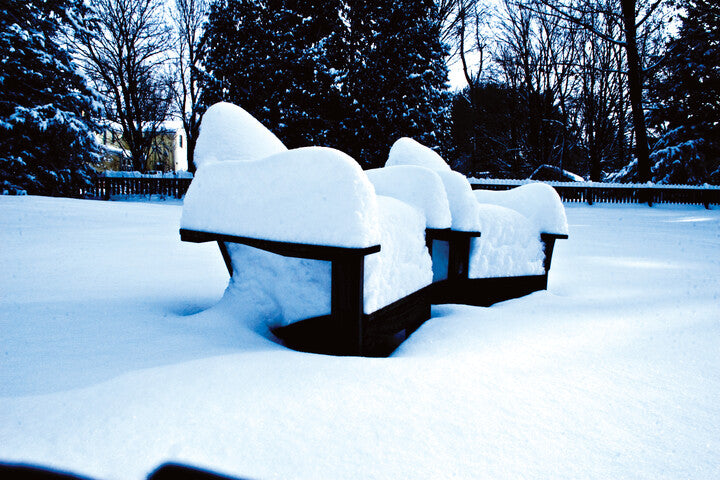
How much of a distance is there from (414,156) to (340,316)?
1777 mm

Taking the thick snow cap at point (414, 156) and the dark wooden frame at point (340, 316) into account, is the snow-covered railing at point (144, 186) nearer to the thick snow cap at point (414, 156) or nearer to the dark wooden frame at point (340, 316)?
the thick snow cap at point (414, 156)

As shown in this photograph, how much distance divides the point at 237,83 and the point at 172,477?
1467cm

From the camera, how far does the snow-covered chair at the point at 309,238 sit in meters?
1.51

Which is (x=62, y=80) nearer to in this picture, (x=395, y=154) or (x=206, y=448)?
(x=395, y=154)

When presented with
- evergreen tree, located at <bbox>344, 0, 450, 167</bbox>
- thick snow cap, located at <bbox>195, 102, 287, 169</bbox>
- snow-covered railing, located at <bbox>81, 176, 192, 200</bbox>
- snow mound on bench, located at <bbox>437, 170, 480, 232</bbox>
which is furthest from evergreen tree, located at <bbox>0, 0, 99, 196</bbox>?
snow mound on bench, located at <bbox>437, 170, 480, 232</bbox>

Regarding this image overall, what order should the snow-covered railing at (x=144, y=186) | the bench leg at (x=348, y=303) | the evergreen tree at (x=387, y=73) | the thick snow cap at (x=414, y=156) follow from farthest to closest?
the snow-covered railing at (x=144, y=186) → the evergreen tree at (x=387, y=73) → the thick snow cap at (x=414, y=156) → the bench leg at (x=348, y=303)

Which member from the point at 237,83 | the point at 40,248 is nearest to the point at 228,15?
the point at 237,83

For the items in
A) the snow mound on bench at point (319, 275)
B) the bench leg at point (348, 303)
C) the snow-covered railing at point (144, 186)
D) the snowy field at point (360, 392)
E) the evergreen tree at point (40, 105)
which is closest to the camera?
the snowy field at point (360, 392)

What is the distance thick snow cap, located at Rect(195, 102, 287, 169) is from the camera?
2.05m

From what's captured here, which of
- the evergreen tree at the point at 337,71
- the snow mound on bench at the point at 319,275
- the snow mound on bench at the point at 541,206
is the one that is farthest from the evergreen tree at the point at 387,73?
the snow mound on bench at the point at 319,275

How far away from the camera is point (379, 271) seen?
1711 mm

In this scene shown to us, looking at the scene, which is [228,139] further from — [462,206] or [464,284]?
[464,284]

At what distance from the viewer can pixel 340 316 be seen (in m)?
1.64

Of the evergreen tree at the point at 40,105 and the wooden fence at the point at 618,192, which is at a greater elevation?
the evergreen tree at the point at 40,105
